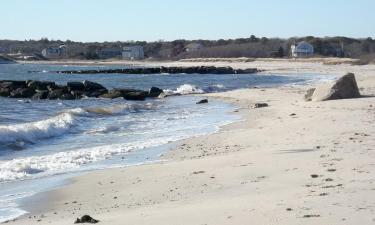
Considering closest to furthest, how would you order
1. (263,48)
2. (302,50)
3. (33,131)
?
(33,131) < (302,50) < (263,48)

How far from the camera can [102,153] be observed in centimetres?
1412

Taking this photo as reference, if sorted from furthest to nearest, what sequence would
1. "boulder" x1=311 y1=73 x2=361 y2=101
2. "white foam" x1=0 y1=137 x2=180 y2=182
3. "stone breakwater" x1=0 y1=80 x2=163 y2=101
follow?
"stone breakwater" x1=0 y1=80 x2=163 y2=101 < "boulder" x1=311 y1=73 x2=361 y2=101 < "white foam" x1=0 y1=137 x2=180 y2=182

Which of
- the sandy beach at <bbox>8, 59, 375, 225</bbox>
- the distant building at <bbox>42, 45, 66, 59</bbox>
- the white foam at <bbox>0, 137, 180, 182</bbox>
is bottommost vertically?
the distant building at <bbox>42, 45, 66, 59</bbox>

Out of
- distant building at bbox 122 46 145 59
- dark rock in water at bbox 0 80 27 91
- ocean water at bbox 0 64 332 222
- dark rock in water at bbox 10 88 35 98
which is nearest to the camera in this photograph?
ocean water at bbox 0 64 332 222

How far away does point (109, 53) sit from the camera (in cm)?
18362

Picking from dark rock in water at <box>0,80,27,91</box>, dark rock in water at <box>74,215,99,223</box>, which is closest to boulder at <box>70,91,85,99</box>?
dark rock in water at <box>0,80,27,91</box>

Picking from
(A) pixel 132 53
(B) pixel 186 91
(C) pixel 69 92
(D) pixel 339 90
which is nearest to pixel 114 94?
(C) pixel 69 92

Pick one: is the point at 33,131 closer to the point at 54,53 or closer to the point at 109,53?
the point at 109,53

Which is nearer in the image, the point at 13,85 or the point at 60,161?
the point at 60,161

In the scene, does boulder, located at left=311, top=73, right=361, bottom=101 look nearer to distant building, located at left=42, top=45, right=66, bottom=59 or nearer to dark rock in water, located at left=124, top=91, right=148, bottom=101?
dark rock in water, located at left=124, top=91, right=148, bottom=101

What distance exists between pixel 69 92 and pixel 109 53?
14417 cm

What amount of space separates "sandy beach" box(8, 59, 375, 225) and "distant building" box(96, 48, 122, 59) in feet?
547

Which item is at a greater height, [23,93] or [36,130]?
[36,130]

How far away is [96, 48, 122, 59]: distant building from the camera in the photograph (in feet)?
589
